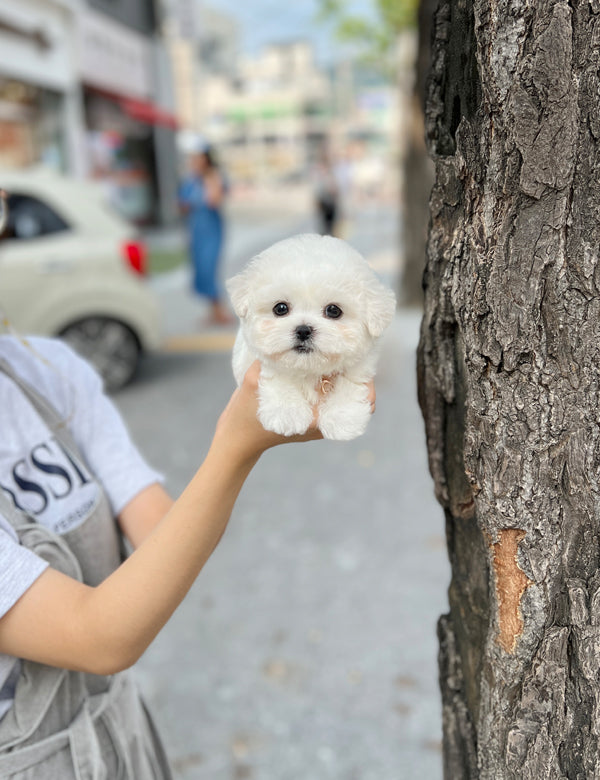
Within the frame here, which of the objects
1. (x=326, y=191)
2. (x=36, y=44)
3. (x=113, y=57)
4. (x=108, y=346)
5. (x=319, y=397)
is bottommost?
(x=108, y=346)

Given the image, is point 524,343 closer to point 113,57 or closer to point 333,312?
point 333,312

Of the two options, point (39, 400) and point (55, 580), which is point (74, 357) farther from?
point (55, 580)

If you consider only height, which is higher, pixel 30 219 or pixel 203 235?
pixel 30 219

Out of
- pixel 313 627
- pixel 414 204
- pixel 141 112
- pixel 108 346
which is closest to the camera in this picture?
pixel 313 627

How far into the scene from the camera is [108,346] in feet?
20.5

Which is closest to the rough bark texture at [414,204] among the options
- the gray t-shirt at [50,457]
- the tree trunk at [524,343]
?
the gray t-shirt at [50,457]

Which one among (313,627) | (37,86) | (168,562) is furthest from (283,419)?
(37,86)

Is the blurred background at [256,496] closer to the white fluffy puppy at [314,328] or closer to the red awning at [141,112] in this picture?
the white fluffy puppy at [314,328]

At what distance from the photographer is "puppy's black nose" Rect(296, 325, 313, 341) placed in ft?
3.03

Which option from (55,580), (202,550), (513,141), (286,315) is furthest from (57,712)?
(513,141)

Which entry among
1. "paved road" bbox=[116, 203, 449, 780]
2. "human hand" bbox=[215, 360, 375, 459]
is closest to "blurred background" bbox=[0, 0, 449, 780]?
"paved road" bbox=[116, 203, 449, 780]

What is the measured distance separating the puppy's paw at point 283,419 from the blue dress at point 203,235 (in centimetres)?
769

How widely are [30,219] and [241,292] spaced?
533 centimetres

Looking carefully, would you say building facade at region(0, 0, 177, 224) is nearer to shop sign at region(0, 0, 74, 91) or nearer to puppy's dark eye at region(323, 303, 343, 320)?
shop sign at region(0, 0, 74, 91)
